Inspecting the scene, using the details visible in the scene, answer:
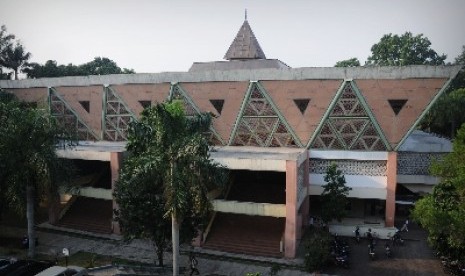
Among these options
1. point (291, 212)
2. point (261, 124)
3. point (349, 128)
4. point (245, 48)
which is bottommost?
point (291, 212)

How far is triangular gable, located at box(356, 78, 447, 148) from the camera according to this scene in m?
24.4

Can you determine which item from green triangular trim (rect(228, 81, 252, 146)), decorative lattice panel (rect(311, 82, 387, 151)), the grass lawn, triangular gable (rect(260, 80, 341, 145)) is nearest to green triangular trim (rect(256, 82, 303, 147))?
triangular gable (rect(260, 80, 341, 145))

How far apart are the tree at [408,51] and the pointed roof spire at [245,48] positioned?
4261cm

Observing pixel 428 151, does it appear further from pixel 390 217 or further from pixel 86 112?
pixel 86 112

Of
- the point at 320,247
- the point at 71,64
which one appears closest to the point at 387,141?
the point at 320,247

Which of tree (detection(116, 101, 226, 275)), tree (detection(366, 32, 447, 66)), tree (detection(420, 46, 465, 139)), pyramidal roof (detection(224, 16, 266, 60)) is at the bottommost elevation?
tree (detection(116, 101, 226, 275))

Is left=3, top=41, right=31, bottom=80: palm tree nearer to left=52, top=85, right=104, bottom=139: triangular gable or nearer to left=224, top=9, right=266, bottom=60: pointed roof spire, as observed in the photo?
left=52, top=85, right=104, bottom=139: triangular gable

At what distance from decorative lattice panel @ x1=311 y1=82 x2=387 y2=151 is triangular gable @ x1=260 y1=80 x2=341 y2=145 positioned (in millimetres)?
686

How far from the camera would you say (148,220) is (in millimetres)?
19078

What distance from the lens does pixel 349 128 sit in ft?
87.6

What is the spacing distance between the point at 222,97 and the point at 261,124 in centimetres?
371

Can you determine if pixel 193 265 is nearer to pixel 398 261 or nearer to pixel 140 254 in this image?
pixel 140 254

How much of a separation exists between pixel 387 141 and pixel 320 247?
10.3 meters

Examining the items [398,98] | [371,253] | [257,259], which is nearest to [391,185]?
[371,253]
